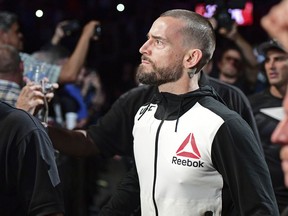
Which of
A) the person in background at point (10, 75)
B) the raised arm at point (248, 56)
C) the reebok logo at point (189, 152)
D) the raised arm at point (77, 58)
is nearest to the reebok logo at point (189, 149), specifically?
the reebok logo at point (189, 152)

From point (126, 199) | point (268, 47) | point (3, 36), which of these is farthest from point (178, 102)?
point (3, 36)

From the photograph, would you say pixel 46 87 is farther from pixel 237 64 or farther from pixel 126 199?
pixel 237 64

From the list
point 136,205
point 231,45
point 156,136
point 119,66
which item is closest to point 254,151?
point 156,136

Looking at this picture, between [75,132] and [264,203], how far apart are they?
1.28m

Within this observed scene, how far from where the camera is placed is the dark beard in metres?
3.12

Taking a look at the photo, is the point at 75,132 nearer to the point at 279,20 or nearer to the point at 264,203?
the point at 264,203

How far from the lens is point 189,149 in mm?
2973

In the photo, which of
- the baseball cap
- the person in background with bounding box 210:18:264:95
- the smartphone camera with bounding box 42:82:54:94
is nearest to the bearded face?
the smartphone camera with bounding box 42:82:54:94

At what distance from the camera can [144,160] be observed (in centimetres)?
314

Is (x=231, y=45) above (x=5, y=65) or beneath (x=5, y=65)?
beneath

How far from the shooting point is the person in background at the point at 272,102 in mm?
4896

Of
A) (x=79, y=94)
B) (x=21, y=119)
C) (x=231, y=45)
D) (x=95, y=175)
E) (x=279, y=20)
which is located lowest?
(x=95, y=175)

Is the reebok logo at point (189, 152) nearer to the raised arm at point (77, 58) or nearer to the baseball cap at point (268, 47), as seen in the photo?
Answer: the baseball cap at point (268, 47)

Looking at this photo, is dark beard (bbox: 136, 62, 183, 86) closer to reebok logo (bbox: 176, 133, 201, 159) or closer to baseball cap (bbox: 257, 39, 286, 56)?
reebok logo (bbox: 176, 133, 201, 159)
